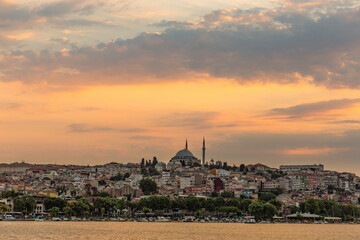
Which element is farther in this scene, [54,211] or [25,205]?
[25,205]

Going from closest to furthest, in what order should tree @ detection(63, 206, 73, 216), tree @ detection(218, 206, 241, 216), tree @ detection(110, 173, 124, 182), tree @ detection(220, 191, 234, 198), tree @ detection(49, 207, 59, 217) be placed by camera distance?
tree @ detection(63, 206, 73, 216) < tree @ detection(49, 207, 59, 217) < tree @ detection(218, 206, 241, 216) < tree @ detection(220, 191, 234, 198) < tree @ detection(110, 173, 124, 182)

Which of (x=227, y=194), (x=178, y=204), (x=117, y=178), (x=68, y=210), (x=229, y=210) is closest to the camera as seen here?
(x=68, y=210)

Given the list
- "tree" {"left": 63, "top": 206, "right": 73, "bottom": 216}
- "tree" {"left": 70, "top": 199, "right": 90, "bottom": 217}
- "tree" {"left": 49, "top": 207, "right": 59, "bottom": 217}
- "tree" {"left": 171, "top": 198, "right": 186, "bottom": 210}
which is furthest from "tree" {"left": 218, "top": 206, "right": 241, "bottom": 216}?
"tree" {"left": 49, "top": 207, "right": 59, "bottom": 217}

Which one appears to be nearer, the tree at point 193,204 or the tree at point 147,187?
the tree at point 193,204

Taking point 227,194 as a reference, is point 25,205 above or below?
below

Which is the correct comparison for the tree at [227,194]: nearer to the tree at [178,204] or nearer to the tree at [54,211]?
the tree at [178,204]

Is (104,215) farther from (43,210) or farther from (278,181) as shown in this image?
(278,181)

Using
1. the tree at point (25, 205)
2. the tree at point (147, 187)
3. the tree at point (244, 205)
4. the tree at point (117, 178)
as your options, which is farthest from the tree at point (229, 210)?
the tree at point (117, 178)

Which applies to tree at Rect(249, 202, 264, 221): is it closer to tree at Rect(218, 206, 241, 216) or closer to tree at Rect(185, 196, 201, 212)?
tree at Rect(218, 206, 241, 216)

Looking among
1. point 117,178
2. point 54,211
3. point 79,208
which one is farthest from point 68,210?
point 117,178

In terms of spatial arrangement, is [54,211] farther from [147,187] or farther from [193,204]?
[147,187]

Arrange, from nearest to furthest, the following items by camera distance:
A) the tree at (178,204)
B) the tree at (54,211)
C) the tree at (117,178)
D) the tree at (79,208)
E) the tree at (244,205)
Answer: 1. the tree at (79,208)
2. the tree at (54,211)
3. the tree at (178,204)
4. the tree at (244,205)
5. the tree at (117,178)

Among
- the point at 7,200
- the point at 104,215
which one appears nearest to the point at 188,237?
the point at 104,215

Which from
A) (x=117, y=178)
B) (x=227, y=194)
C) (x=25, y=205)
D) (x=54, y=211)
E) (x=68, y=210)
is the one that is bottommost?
(x=54, y=211)
